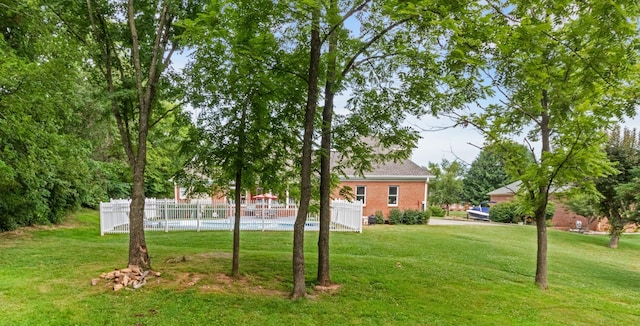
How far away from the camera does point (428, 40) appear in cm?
571

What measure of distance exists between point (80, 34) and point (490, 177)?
163 ft

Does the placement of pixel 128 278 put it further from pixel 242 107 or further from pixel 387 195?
pixel 387 195

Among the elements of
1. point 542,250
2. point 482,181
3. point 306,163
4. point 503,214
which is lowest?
point 503,214

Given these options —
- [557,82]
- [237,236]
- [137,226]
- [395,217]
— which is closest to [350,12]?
[557,82]

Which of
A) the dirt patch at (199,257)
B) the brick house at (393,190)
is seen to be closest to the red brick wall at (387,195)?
the brick house at (393,190)

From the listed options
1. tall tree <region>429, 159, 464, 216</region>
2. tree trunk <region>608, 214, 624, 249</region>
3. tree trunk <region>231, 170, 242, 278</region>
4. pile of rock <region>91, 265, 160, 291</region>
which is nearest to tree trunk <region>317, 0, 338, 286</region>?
tree trunk <region>231, 170, 242, 278</region>

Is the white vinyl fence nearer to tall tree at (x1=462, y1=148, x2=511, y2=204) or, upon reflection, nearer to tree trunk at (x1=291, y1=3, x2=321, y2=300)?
tree trunk at (x1=291, y1=3, x2=321, y2=300)

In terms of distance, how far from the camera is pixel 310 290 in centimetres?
585

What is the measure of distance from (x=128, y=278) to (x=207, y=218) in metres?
8.79

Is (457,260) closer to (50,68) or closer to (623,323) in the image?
(623,323)

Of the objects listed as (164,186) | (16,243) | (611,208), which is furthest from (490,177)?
(16,243)

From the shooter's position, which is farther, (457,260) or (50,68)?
(457,260)

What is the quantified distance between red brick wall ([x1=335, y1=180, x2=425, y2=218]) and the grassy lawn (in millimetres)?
9503

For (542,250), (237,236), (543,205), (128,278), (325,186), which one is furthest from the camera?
(542,250)
